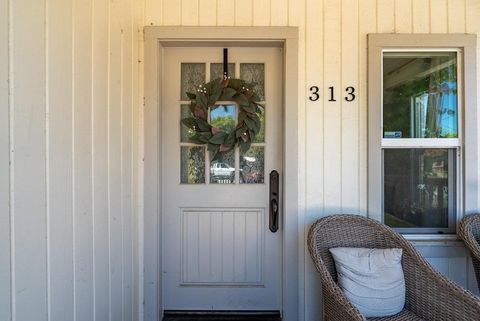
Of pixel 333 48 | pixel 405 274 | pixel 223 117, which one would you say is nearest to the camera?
pixel 405 274

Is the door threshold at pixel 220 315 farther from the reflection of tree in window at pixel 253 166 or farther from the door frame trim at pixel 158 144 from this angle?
the reflection of tree in window at pixel 253 166

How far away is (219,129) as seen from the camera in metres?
2.21

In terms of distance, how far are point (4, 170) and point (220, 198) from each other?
1.46 meters

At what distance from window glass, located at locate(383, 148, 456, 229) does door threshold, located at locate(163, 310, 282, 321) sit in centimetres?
107

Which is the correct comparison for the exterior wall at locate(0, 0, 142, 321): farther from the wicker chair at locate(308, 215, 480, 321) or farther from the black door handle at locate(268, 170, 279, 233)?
the wicker chair at locate(308, 215, 480, 321)

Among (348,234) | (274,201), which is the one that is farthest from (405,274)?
(274,201)

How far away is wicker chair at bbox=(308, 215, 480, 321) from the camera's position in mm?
1530

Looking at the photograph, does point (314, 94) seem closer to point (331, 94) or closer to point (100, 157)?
point (331, 94)

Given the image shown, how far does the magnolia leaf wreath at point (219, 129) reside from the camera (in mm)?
2166

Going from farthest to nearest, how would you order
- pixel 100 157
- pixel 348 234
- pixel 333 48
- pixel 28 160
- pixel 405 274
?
1. pixel 333 48
2. pixel 348 234
3. pixel 405 274
4. pixel 100 157
5. pixel 28 160

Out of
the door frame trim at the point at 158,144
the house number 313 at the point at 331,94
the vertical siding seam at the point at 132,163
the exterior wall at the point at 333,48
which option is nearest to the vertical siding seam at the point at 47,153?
the vertical siding seam at the point at 132,163

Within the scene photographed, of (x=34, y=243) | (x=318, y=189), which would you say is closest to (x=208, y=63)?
(x=318, y=189)

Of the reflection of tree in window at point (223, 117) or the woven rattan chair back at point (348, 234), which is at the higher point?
the reflection of tree in window at point (223, 117)

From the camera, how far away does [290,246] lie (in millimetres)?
2145
